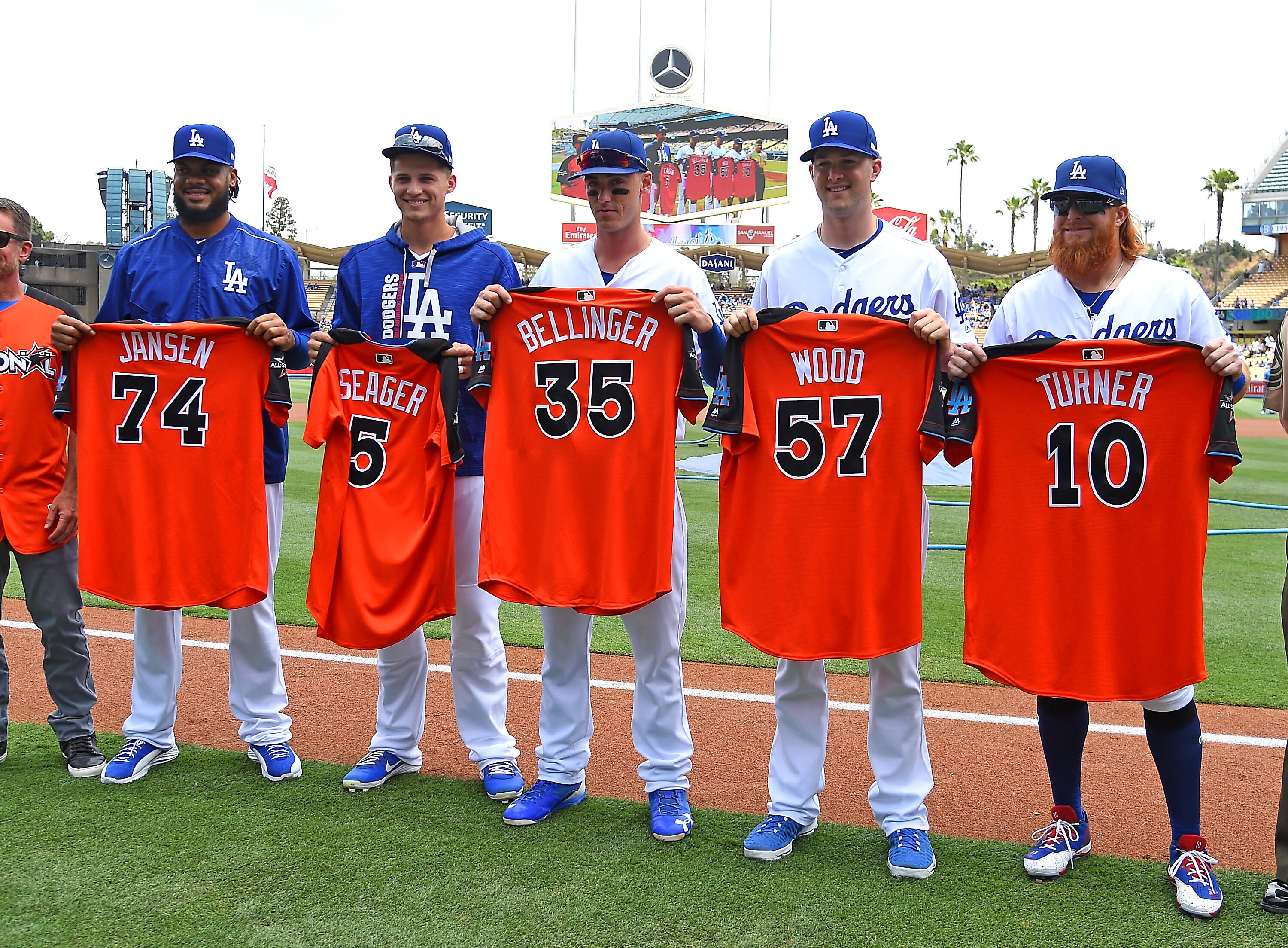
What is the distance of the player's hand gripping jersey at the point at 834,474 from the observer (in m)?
3.74

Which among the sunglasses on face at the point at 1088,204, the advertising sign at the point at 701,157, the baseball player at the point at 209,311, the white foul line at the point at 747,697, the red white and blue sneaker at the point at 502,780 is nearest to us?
the sunglasses on face at the point at 1088,204

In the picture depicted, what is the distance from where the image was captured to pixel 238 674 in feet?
15.5

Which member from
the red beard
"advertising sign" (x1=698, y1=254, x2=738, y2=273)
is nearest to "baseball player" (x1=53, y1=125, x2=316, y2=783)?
the red beard

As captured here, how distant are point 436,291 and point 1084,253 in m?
2.60

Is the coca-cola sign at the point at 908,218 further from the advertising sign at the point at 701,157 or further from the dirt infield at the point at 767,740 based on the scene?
the dirt infield at the point at 767,740

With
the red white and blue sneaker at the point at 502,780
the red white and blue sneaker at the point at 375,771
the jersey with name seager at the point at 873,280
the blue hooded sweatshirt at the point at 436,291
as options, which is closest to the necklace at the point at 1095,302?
the jersey with name seager at the point at 873,280

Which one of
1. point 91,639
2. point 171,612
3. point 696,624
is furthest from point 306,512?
point 171,612

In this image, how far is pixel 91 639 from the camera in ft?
22.7

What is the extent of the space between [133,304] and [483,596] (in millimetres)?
2089

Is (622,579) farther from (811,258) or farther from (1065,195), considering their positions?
(1065,195)

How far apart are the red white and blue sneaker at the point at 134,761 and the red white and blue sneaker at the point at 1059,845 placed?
3.66 metres

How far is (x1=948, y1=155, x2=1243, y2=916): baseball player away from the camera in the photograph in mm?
3666

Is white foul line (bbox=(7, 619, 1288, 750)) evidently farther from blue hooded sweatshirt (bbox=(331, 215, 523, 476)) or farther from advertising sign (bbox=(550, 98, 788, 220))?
advertising sign (bbox=(550, 98, 788, 220))

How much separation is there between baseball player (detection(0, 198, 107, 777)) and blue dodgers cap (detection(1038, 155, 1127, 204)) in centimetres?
427
